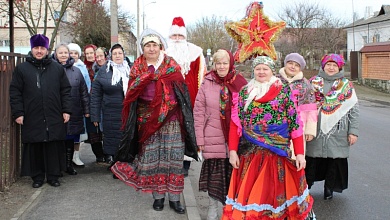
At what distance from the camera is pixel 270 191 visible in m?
4.48

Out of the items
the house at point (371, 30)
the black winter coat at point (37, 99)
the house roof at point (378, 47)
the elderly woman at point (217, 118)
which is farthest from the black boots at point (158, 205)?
the house at point (371, 30)

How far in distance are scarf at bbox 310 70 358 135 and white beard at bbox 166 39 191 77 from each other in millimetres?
1860

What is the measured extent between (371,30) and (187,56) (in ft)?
142

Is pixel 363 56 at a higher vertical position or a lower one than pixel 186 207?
higher

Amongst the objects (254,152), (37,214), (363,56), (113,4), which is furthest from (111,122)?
(363,56)

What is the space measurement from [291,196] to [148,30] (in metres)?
2.40

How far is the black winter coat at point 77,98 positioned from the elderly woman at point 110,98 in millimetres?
374

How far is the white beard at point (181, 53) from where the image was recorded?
694cm

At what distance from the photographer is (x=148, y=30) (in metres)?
5.43

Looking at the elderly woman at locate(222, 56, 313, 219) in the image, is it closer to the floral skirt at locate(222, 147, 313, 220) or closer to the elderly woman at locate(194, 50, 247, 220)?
the floral skirt at locate(222, 147, 313, 220)

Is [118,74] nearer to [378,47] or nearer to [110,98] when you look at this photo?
[110,98]

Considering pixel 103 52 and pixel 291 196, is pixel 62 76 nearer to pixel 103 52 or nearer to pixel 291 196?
pixel 103 52

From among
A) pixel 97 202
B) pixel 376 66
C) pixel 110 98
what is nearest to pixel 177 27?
pixel 110 98

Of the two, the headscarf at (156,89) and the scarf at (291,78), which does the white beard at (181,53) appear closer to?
the headscarf at (156,89)
